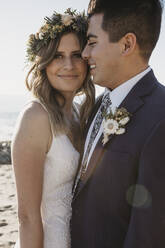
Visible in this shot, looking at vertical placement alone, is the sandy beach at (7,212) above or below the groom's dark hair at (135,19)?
below

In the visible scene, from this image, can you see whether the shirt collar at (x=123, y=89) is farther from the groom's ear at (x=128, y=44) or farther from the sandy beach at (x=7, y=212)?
the sandy beach at (x=7, y=212)

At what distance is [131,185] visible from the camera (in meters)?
2.20

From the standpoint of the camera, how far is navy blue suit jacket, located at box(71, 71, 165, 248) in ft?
6.66

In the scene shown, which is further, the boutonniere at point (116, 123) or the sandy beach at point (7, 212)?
the sandy beach at point (7, 212)

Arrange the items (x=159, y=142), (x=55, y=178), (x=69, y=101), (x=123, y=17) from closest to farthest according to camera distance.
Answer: (x=159, y=142) → (x=123, y=17) → (x=55, y=178) → (x=69, y=101)

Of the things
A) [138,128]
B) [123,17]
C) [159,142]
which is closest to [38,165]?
[138,128]

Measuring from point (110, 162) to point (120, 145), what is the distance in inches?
5.9

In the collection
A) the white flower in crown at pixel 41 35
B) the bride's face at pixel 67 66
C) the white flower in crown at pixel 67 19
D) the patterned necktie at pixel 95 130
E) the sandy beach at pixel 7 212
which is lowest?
the sandy beach at pixel 7 212

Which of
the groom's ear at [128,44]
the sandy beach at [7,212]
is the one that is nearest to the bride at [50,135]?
the groom's ear at [128,44]

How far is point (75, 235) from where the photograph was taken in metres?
2.65

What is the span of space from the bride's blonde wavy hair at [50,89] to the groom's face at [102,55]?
0.45 m

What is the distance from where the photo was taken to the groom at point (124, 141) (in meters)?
2.05

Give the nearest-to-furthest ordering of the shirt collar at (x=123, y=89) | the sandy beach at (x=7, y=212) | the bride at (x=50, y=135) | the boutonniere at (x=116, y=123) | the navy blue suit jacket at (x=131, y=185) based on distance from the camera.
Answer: the navy blue suit jacket at (x=131, y=185) → the boutonniere at (x=116, y=123) → the shirt collar at (x=123, y=89) → the bride at (x=50, y=135) → the sandy beach at (x=7, y=212)

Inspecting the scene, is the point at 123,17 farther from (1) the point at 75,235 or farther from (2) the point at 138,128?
(1) the point at 75,235
